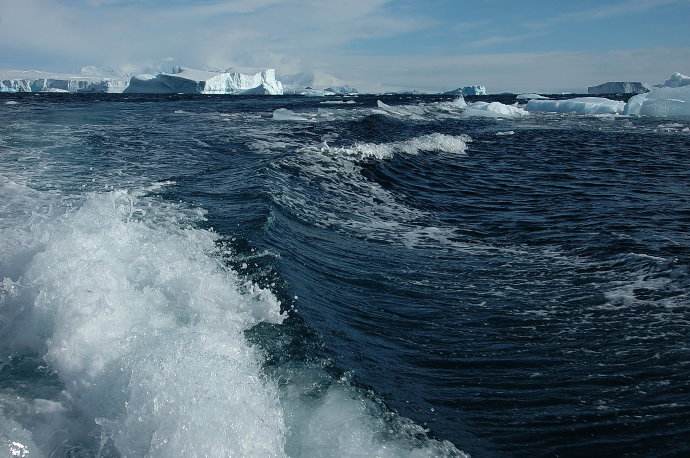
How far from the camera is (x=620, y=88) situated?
10744cm

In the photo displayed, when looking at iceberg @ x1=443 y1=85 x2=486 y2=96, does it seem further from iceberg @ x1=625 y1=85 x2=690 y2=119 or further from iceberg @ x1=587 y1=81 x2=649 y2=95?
iceberg @ x1=625 y1=85 x2=690 y2=119

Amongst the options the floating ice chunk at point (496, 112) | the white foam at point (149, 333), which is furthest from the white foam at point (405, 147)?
A: the floating ice chunk at point (496, 112)

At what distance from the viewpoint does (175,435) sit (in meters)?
2.68

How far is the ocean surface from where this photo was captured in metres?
3.01

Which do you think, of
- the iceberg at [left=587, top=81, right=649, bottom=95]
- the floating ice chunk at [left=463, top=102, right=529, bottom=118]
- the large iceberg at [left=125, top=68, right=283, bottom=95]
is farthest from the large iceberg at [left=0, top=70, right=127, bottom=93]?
the iceberg at [left=587, top=81, right=649, bottom=95]

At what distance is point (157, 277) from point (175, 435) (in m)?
2.33

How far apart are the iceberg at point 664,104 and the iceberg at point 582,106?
2.02m

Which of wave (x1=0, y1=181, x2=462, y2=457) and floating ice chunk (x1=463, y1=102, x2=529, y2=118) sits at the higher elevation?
floating ice chunk (x1=463, y1=102, x2=529, y2=118)

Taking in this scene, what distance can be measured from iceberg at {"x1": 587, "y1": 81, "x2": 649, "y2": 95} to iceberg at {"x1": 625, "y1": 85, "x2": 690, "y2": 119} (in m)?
77.7

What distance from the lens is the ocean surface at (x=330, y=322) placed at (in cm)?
301

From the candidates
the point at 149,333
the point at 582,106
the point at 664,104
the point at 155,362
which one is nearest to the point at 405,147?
the point at 149,333

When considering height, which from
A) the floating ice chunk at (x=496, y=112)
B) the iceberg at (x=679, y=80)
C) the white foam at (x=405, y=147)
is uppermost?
the iceberg at (x=679, y=80)

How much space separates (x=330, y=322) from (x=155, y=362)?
186 centimetres

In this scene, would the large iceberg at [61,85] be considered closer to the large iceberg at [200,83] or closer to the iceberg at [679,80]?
the large iceberg at [200,83]
